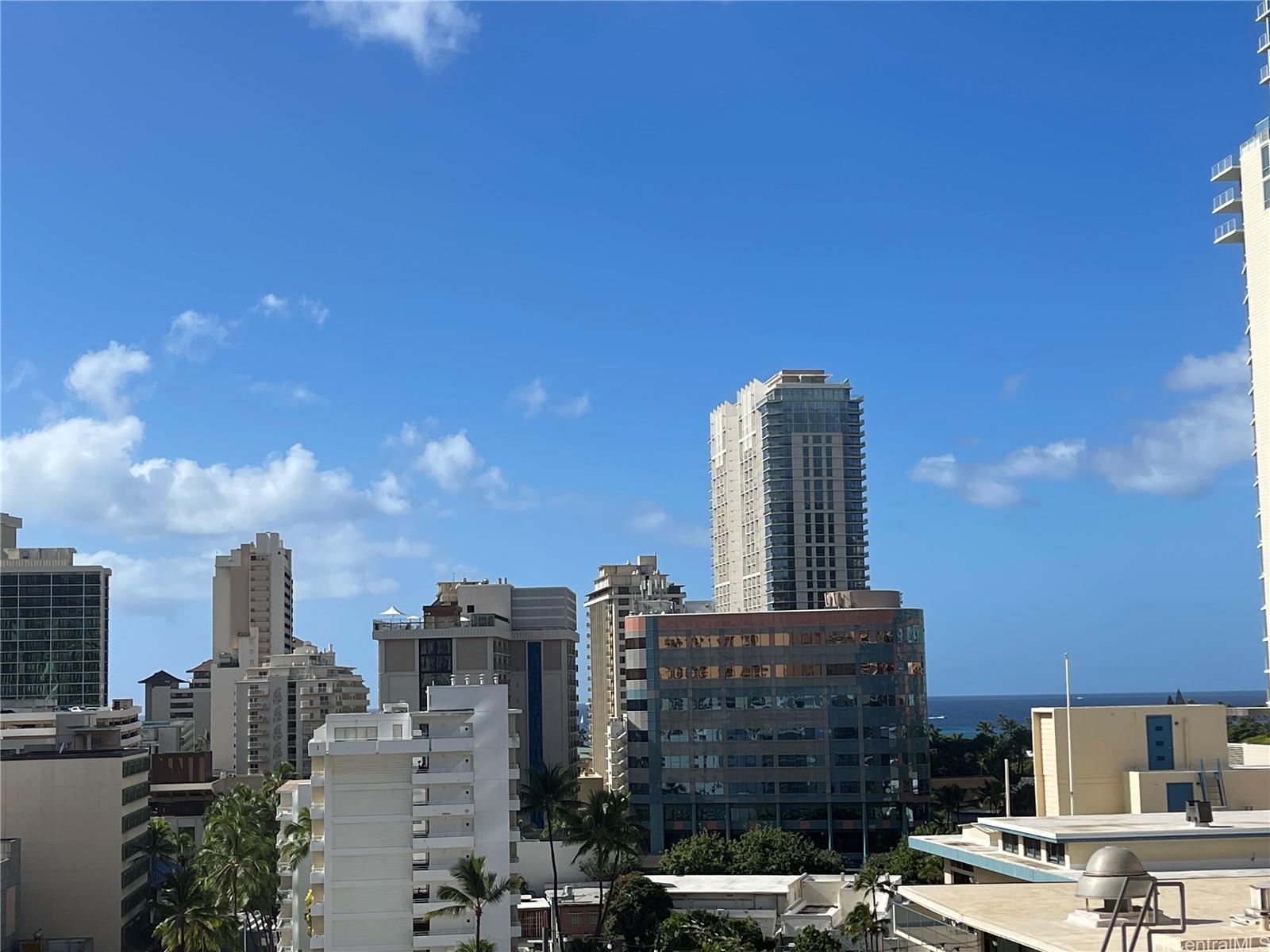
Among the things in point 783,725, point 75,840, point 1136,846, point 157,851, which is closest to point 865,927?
point 1136,846

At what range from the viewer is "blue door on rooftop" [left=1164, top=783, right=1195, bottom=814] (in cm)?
7162

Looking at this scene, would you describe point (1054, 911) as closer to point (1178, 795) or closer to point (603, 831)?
point (1178, 795)

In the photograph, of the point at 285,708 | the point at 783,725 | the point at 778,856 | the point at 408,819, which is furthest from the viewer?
the point at 285,708

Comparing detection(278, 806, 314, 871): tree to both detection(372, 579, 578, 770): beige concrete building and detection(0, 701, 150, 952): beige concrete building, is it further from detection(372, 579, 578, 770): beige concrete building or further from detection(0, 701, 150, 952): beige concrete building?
detection(372, 579, 578, 770): beige concrete building

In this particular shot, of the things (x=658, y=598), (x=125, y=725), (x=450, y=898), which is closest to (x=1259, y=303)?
(x=450, y=898)

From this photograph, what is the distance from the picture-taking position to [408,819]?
209 ft

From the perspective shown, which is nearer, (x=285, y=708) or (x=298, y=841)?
(x=298, y=841)

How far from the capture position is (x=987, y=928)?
36656 millimetres

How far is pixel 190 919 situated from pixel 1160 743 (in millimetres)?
50425

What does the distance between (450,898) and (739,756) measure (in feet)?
183

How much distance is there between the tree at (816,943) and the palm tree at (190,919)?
29.1m

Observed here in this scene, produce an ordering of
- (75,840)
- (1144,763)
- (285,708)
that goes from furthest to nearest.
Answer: (285,708) → (75,840) → (1144,763)

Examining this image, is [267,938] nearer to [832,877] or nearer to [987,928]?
[832,877]

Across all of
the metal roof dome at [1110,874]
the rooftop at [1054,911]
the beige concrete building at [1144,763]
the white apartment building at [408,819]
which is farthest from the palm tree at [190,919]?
the metal roof dome at [1110,874]
